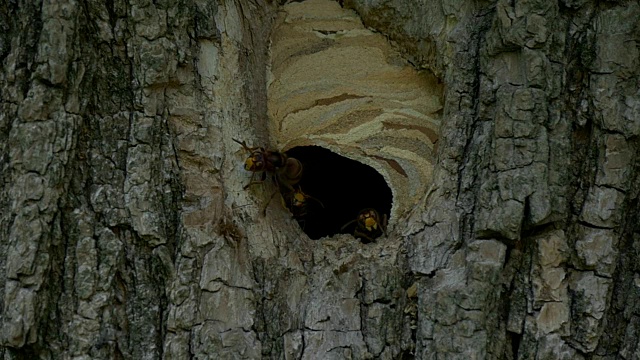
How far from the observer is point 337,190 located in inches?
→ 203

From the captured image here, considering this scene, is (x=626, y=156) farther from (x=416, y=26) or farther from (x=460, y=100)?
(x=416, y=26)

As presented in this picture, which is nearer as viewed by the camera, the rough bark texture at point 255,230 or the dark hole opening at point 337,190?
the rough bark texture at point 255,230

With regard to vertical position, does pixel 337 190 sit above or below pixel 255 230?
above

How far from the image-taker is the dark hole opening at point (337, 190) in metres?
4.68

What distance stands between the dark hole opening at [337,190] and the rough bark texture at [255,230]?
5.23ft

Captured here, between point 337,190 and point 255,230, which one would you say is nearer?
point 255,230

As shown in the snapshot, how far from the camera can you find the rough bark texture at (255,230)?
2.76 meters

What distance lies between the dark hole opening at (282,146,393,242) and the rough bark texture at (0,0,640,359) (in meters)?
1.60

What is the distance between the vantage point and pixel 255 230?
10.0 ft

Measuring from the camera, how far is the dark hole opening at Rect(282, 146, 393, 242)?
4.68m

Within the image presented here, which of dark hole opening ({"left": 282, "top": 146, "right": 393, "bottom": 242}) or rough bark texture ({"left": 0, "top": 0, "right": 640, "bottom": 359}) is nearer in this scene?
rough bark texture ({"left": 0, "top": 0, "right": 640, "bottom": 359})

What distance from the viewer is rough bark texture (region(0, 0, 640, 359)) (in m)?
2.76

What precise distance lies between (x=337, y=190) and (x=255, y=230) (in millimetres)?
2134

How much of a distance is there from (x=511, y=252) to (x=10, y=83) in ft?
6.68
